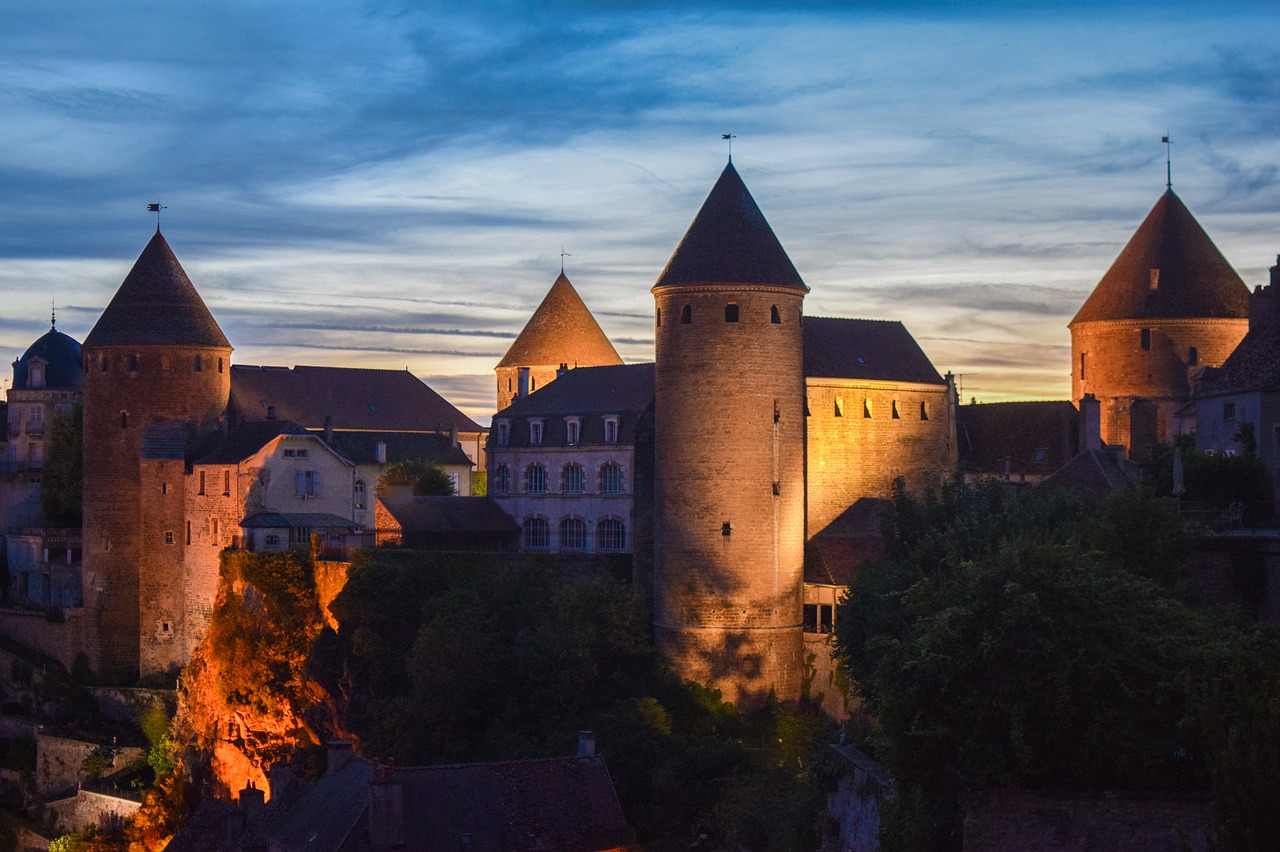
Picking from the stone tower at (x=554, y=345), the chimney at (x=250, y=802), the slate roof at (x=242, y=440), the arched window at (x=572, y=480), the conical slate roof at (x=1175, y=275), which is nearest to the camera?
the chimney at (x=250, y=802)

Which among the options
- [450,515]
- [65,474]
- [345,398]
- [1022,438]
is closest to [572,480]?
[450,515]

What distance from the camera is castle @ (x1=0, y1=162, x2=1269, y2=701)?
41562mm

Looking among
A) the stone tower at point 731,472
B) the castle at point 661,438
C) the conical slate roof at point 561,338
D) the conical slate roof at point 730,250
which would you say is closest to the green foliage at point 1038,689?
the stone tower at point 731,472

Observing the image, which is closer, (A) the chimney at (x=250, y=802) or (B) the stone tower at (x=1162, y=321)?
(A) the chimney at (x=250, y=802)

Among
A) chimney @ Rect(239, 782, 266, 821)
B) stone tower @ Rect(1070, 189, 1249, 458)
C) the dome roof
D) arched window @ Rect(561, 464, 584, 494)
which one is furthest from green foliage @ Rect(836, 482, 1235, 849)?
the dome roof

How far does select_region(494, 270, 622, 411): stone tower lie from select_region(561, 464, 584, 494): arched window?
16996mm

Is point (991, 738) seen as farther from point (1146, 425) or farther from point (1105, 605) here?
point (1146, 425)

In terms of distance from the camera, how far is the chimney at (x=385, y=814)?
31719mm

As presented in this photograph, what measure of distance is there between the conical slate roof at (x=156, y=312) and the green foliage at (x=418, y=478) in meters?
7.24

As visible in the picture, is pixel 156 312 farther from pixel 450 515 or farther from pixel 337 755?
pixel 337 755

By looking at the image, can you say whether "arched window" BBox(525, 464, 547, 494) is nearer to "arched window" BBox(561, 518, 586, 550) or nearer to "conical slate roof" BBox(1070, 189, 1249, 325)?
"arched window" BBox(561, 518, 586, 550)

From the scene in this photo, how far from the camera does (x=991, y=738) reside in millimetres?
22797

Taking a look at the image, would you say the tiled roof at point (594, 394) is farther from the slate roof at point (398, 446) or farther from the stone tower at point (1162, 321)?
the stone tower at point (1162, 321)

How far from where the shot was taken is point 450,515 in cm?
5178
